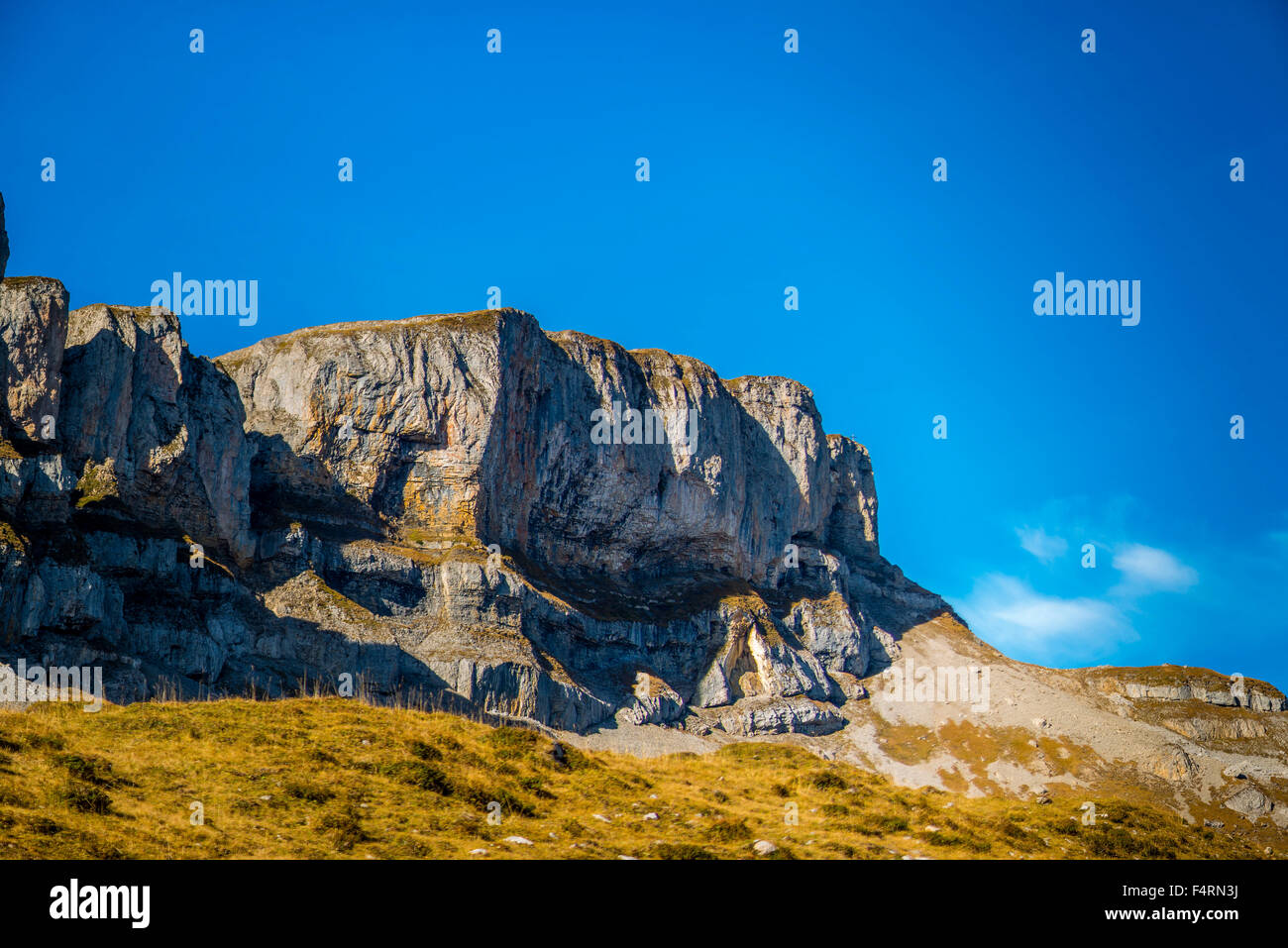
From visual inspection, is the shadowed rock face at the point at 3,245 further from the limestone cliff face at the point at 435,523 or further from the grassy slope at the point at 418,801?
the grassy slope at the point at 418,801

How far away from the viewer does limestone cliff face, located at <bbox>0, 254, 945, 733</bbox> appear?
7962 centimetres

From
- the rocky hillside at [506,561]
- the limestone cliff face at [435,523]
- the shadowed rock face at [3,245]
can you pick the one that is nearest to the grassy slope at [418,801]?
the rocky hillside at [506,561]

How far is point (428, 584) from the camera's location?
370ft

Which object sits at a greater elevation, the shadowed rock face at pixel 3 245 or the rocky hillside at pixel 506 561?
the shadowed rock face at pixel 3 245

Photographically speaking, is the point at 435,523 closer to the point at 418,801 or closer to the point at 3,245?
the point at 3,245

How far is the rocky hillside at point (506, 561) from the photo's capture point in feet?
265

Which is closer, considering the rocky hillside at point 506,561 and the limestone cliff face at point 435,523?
the limestone cliff face at point 435,523

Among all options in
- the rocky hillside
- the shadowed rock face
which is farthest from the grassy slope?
the shadowed rock face

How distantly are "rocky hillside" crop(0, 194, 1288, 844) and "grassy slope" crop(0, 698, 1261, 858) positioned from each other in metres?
40.4

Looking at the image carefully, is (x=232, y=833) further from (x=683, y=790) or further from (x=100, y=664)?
(x=100, y=664)

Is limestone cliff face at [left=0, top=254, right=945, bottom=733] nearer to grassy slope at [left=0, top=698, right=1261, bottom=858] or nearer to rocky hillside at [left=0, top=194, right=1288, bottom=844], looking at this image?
rocky hillside at [left=0, top=194, right=1288, bottom=844]

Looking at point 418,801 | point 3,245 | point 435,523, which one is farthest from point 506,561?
point 418,801

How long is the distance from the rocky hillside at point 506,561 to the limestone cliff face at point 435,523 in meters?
0.30
